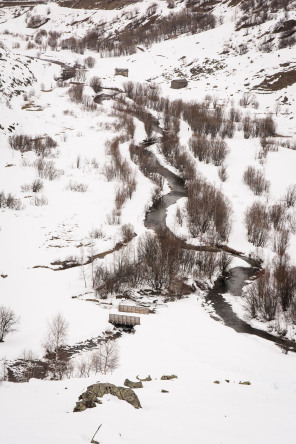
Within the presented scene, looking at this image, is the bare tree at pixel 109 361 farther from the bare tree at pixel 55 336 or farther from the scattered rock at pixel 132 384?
the scattered rock at pixel 132 384

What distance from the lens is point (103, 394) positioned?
888 cm

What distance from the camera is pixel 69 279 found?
23188 mm

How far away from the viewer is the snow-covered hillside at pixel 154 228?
9109mm

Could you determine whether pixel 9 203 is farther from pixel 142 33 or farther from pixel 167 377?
pixel 142 33

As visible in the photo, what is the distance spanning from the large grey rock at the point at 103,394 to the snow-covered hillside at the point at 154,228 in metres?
0.36

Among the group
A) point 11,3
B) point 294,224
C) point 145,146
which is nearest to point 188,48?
point 145,146

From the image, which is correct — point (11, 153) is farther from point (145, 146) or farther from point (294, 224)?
point (294, 224)

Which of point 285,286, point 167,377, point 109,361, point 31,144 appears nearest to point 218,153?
point 31,144

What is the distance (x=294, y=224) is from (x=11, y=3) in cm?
18406

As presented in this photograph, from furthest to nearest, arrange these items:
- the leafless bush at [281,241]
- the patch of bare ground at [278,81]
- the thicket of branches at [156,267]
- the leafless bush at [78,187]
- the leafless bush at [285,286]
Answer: the patch of bare ground at [278,81] < the leafless bush at [78,187] < the leafless bush at [281,241] < the thicket of branches at [156,267] < the leafless bush at [285,286]

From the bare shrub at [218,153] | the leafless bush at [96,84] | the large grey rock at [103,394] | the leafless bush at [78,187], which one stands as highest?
the leafless bush at [96,84]

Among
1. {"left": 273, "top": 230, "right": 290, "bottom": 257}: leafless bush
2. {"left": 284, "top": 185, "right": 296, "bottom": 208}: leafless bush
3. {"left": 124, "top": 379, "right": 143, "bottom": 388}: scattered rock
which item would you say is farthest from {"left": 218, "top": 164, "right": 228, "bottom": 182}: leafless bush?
{"left": 124, "top": 379, "right": 143, "bottom": 388}: scattered rock

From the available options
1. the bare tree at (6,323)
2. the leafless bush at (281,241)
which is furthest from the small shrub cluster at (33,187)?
the leafless bush at (281,241)

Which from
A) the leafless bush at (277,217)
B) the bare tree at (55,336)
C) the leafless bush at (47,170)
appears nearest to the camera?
the bare tree at (55,336)
